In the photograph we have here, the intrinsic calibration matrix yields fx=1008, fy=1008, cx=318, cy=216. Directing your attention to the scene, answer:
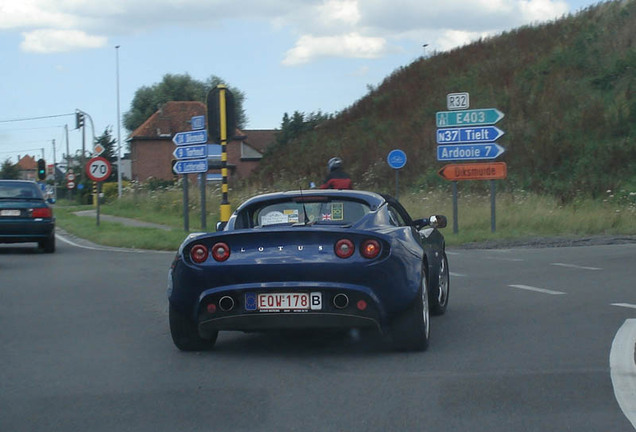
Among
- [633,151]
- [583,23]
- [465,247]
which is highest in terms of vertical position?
[583,23]

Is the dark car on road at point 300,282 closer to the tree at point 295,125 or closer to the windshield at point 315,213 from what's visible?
the windshield at point 315,213

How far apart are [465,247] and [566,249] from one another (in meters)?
2.38

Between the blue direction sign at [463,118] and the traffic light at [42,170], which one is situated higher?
the blue direction sign at [463,118]

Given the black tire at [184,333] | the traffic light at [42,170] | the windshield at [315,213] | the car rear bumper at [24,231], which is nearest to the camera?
the black tire at [184,333]

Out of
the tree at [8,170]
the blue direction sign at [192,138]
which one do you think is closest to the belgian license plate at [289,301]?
the blue direction sign at [192,138]

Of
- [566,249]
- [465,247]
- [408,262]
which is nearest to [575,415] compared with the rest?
[408,262]

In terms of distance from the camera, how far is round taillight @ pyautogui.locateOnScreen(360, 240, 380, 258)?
7.45 m

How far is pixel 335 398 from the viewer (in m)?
6.23

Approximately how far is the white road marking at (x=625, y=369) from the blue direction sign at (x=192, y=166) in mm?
16679

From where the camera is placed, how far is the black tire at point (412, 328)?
7.57 m

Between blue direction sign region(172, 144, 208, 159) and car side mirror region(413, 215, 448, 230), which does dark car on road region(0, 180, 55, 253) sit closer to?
blue direction sign region(172, 144, 208, 159)

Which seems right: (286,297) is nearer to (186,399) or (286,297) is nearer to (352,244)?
(352,244)

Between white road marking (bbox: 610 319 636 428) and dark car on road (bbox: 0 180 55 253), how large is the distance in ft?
48.6

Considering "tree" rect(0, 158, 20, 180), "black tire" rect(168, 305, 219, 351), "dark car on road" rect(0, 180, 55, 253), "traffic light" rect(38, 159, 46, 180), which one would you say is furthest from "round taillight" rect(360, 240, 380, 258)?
"tree" rect(0, 158, 20, 180)
